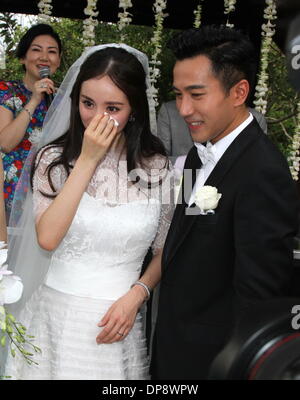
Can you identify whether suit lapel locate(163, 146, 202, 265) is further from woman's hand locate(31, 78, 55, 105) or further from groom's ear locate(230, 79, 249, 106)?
woman's hand locate(31, 78, 55, 105)

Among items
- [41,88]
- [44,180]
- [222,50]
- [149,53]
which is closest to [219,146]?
[222,50]

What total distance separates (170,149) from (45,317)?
2044 mm

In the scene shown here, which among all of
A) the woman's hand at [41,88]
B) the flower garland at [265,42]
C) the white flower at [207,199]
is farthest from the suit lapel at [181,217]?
the flower garland at [265,42]

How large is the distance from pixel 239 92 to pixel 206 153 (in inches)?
9.1

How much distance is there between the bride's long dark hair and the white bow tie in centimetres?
35

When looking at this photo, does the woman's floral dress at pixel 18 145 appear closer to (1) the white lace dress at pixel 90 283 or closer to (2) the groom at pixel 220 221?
(1) the white lace dress at pixel 90 283

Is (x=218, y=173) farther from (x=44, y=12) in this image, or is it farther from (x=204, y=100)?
(x=44, y=12)

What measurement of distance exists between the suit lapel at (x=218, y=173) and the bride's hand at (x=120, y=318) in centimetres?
30

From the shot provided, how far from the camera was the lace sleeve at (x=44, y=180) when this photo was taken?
1.95 m

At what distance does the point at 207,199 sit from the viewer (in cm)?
159
